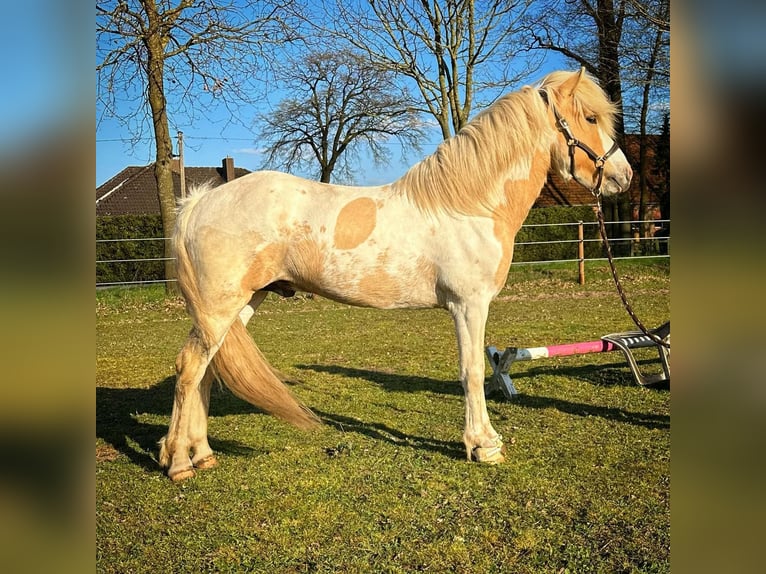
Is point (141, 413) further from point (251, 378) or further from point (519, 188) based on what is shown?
point (519, 188)

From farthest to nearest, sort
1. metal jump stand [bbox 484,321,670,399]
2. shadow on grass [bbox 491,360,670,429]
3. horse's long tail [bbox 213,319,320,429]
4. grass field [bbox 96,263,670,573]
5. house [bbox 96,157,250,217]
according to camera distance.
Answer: house [bbox 96,157,250,217] → metal jump stand [bbox 484,321,670,399] → shadow on grass [bbox 491,360,670,429] → horse's long tail [bbox 213,319,320,429] → grass field [bbox 96,263,670,573]

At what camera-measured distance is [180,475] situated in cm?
338

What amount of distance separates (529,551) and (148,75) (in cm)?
1154

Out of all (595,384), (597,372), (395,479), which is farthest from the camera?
(597,372)

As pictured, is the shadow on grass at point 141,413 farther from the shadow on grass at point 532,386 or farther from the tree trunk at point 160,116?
the tree trunk at point 160,116

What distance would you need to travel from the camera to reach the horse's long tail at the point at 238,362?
340 centimetres

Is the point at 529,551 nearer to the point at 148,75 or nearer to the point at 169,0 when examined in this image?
the point at 148,75

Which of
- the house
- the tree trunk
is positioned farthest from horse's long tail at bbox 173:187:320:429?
the house

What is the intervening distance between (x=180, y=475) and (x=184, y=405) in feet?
1.38

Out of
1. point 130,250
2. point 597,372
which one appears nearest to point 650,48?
point 597,372

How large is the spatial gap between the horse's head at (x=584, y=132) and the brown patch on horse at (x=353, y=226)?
51.9 inches

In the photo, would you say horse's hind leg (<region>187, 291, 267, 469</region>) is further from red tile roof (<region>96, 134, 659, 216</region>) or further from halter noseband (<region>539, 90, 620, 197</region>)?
red tile roof (<region>96, 134, 659, 216</region>)

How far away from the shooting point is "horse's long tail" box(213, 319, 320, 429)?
142 inches

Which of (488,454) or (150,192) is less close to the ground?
(150,192)
